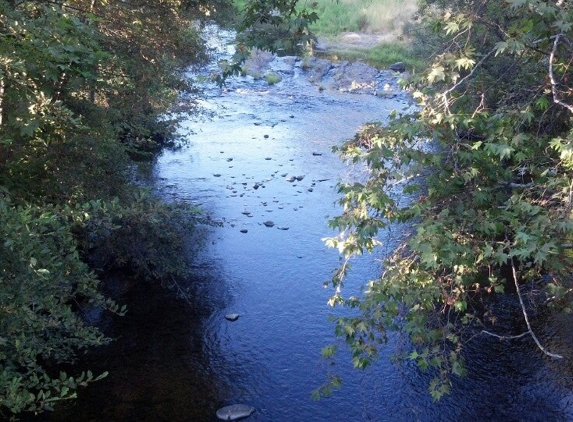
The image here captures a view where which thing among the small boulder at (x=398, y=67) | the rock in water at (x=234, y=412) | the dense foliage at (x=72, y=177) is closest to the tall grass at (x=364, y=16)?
the small boulder at (x=398, y=67)

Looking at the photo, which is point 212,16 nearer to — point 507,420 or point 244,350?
point 244,350

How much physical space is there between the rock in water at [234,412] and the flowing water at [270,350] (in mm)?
92

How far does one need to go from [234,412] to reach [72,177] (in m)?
3.63

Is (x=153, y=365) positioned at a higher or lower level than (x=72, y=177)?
lower

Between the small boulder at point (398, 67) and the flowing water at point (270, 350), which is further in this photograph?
the small boulder at point (398, 67)

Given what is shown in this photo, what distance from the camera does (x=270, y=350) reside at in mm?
8742

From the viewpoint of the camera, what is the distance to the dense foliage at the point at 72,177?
4.70 meters

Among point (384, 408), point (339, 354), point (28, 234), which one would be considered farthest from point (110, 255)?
point (28, 234)

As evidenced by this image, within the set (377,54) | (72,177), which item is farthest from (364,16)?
(72,177)

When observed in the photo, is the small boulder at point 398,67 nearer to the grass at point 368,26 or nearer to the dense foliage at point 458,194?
the grass at point 368,26

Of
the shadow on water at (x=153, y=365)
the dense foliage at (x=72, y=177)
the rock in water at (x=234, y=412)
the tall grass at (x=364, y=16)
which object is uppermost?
the tall grass at (x=364, y=16)

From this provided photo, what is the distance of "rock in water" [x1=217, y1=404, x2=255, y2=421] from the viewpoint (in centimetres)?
744

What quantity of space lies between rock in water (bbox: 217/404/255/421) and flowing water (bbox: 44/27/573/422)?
0.30ft

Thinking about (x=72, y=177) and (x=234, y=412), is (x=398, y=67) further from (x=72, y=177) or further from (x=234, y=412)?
(x=234, y=412)
